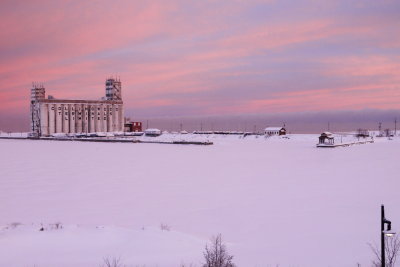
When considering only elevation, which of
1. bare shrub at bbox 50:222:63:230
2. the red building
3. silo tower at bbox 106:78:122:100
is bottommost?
bare shrub at bbox 50:222:63:230

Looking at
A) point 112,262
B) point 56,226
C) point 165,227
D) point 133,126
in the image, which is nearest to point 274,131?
point 133,126

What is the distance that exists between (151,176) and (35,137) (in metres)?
93.0

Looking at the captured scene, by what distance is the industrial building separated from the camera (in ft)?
388

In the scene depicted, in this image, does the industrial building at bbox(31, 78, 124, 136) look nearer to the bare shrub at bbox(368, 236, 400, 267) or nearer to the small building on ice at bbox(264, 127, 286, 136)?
the small building on ice at bbox(264, 127, 286, 136)

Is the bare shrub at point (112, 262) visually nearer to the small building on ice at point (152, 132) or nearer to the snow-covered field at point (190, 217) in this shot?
the snow-covered field at point (190, 217)

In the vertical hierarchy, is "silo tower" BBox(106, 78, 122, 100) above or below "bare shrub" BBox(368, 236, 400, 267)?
above

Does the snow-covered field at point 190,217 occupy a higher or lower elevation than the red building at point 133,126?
lower

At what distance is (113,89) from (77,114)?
16394mm

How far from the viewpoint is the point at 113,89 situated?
5330 inches

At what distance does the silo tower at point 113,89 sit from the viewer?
135 metres

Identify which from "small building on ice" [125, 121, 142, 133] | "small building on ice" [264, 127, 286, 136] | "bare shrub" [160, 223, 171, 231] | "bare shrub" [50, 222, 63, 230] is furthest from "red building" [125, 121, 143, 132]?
"bare shrub" [160, 223, 171, 231]

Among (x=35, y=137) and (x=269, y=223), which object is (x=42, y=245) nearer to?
(x=269, y=223)

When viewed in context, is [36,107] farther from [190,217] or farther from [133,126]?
[190,217]

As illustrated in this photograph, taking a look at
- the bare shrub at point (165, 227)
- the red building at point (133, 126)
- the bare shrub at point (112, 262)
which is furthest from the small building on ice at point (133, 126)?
the bare shrub at point (112, 262)
